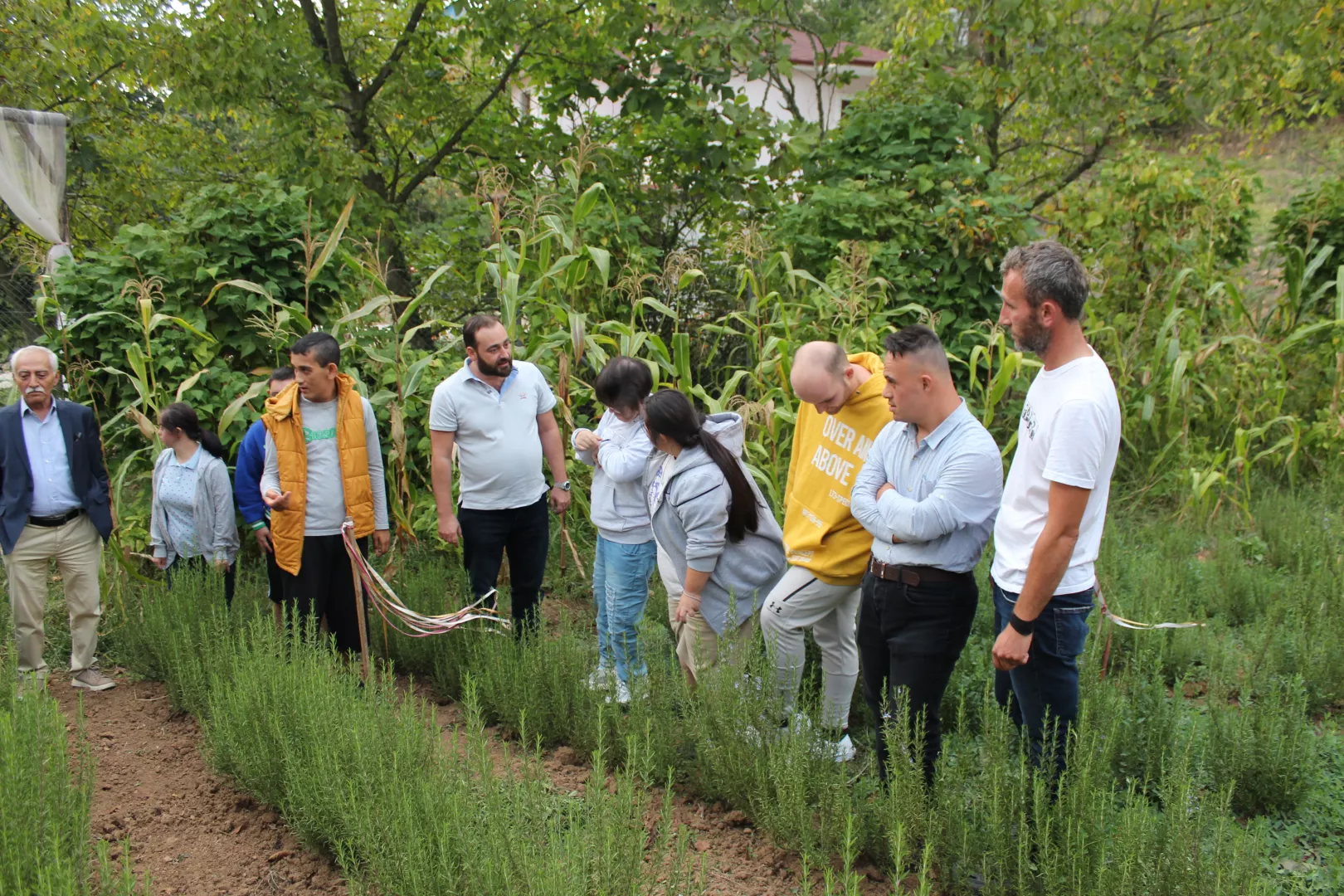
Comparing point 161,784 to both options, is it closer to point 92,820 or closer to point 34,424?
point 92,820

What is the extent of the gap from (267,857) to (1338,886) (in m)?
3.29

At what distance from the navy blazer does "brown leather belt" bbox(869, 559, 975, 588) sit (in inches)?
151

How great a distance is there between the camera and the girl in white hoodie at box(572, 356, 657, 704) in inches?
161

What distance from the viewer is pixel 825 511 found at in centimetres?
359

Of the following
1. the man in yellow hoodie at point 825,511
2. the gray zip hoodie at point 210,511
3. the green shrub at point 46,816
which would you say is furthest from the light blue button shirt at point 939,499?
the gray zip hoodie at point 210,511

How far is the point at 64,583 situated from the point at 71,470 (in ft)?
1.91

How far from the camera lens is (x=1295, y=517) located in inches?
243

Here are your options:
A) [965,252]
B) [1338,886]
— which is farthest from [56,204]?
[1338,886]

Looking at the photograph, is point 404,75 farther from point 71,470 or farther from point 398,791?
point 398,791

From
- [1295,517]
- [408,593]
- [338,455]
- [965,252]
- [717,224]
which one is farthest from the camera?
[717,224]

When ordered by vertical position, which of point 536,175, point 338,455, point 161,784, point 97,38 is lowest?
point 161,784

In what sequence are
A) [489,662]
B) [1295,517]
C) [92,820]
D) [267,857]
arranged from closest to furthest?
[267,857], [92,820], [489,662], [1295,517]

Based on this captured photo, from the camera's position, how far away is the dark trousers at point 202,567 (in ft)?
16.7

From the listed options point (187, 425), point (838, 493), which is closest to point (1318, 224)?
point (838, 493)
